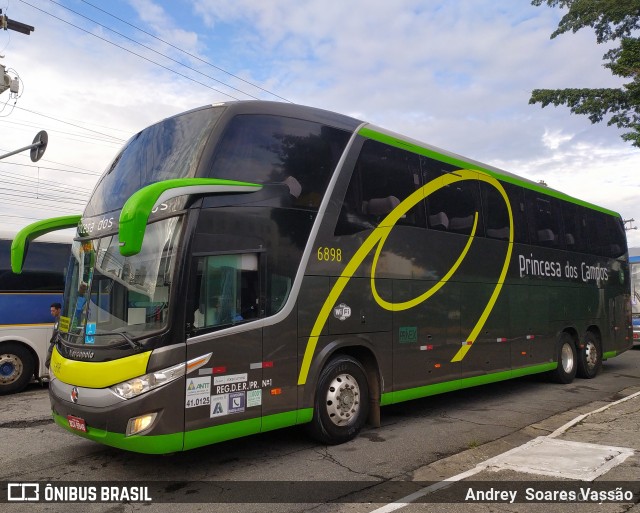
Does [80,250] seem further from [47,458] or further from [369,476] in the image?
[369,476]

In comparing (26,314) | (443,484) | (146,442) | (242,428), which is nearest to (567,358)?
(443,484)

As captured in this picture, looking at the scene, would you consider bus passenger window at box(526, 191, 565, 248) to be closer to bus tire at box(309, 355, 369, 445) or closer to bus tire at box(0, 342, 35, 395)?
bus tire at box(309, 355, 369, 445)

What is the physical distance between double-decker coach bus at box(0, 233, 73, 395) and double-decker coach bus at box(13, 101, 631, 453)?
4500mm

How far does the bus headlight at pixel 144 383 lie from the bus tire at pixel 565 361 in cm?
916

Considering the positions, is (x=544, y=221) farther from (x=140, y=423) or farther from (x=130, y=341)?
(x=140, y=423)

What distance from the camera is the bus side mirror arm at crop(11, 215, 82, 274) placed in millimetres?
6676

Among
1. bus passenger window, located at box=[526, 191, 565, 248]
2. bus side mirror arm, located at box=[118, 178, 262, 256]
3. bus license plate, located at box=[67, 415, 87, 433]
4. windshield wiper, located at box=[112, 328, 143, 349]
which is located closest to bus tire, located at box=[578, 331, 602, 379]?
bus passenger window, located at box=[526, 191, 565, 248]

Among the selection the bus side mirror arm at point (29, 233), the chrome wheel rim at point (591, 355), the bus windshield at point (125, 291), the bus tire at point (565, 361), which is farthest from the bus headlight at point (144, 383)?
the chrome wheel rim at point (591, 355)

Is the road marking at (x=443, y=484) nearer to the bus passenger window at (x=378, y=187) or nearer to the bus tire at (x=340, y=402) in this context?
the bus tire at (x=340, y=402)

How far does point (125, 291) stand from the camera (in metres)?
5.41

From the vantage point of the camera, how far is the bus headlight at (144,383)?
5.01 metres

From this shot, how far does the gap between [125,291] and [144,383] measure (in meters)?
0.97

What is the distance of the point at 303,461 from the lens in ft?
19.6

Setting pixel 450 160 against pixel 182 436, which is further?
pixel 450 160
